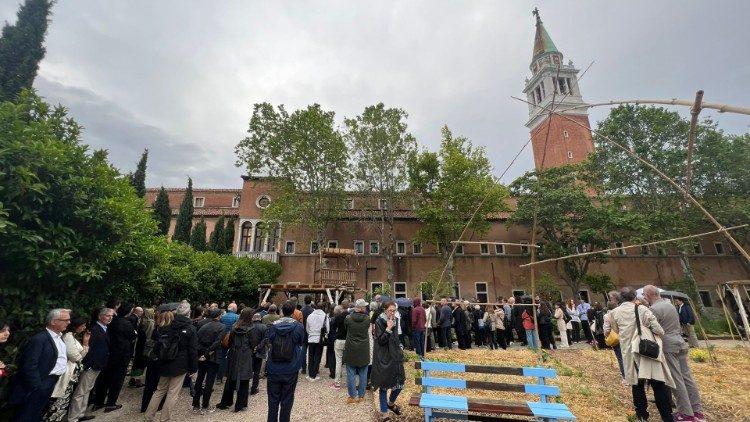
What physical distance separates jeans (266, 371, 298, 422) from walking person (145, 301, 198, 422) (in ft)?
5.23

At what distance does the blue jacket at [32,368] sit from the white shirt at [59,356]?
0.10m

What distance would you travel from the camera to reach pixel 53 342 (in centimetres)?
416

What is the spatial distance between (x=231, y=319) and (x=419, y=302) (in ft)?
19.1

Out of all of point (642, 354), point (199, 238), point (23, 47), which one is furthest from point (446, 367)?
point (199, 238)

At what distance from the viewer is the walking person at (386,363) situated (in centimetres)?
532

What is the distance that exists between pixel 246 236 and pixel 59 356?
24115 mm

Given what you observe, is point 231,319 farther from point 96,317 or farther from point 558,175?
point 558,175

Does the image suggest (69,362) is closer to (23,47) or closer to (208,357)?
(208,357)

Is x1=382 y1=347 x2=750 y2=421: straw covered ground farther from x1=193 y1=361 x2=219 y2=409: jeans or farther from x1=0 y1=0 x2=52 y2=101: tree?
x1=0 y1=0 x2=52 y2=101: tree

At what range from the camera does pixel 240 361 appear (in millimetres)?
5953

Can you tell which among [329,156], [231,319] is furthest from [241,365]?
[329,156]

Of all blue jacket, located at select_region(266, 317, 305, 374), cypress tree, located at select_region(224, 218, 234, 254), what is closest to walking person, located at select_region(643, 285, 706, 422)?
blue jacket, located at select_region(266, 317, 305, 374)

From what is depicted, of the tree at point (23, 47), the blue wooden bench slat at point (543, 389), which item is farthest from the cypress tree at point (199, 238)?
the blue wooden bench slat at point (543, 389)

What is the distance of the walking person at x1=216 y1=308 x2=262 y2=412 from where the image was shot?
5.97 meters
